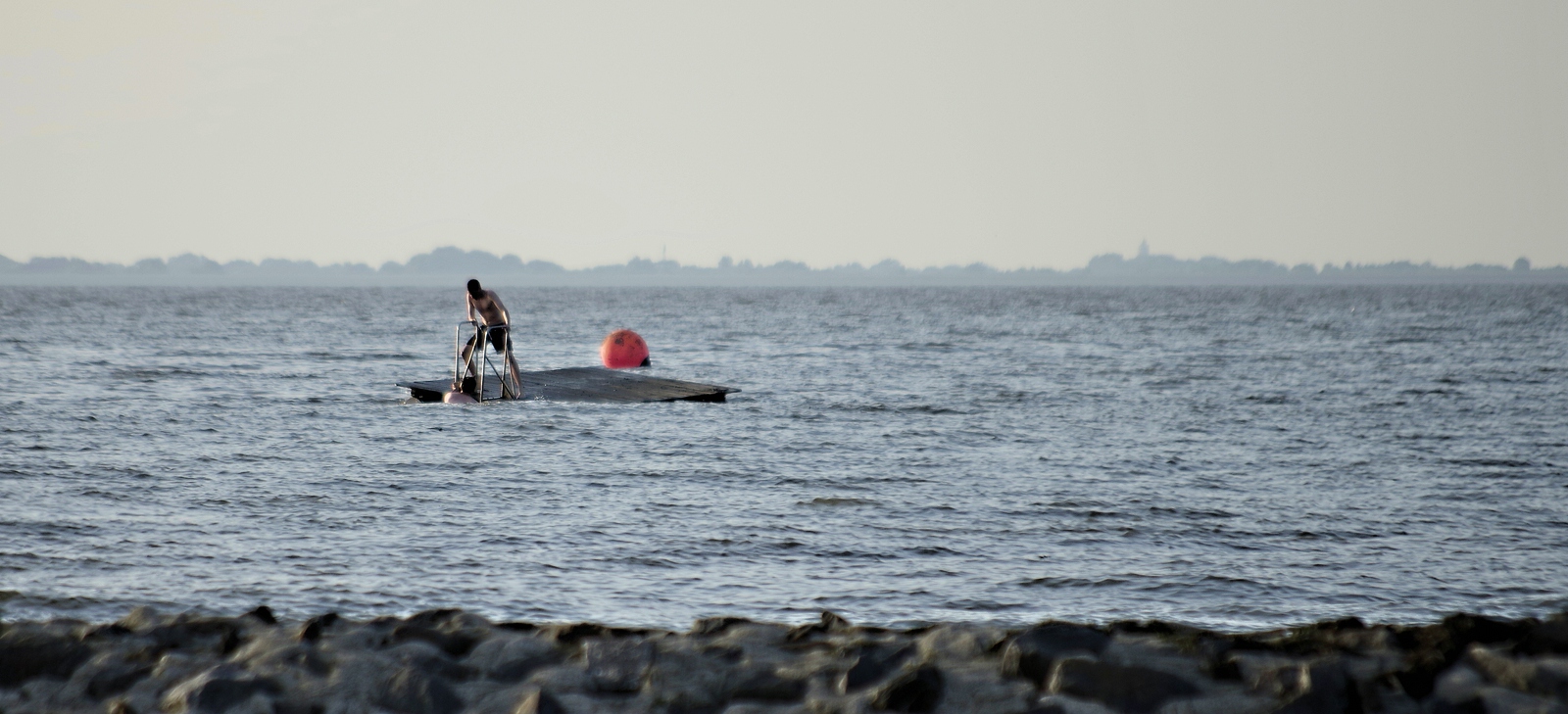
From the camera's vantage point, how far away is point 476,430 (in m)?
17.8

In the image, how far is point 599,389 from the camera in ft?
74.3

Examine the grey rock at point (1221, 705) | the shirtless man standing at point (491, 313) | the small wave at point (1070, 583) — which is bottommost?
the small wave at point (1070, 583)

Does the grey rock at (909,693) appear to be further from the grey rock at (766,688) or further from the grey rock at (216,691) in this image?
the grey rock at (216,691)

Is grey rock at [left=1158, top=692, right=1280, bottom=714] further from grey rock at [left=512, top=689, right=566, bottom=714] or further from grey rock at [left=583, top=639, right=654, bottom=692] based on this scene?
grey rock at [left=512, top=689, right=566, bottom=714]

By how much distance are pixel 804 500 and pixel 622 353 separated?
1874cm

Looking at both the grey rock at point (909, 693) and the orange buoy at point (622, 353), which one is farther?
the orange buoy at point (622, 353)

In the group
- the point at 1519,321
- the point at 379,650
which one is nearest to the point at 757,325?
the point at 1519,321

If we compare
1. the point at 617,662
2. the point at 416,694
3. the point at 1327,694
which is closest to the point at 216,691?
the point at 416,694

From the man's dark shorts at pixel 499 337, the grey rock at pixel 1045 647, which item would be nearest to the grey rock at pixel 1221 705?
the grey rock at pixel 1045 647

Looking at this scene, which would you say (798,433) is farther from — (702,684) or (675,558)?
(702,684)

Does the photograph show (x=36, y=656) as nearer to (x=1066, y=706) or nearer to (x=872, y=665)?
(x=872, y=665)

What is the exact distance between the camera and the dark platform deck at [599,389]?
21469mm

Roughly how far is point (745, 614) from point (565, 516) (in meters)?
3.81

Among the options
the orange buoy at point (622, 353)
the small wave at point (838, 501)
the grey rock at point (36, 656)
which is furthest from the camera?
the orange buoy at point (622, 353)
